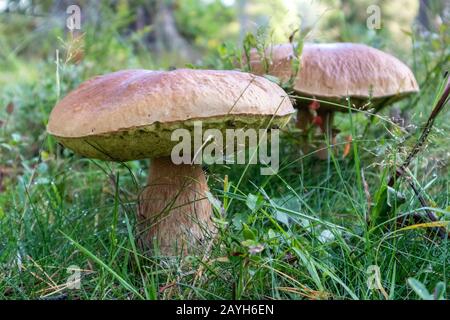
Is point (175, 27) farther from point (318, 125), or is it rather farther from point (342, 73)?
point (342, 73)

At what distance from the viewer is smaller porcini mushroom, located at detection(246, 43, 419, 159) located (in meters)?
1.65

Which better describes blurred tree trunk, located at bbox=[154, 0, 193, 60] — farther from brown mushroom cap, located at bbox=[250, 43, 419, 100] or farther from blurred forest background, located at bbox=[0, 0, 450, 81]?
brown mushroom cap, located at bbox=[250, 43, 419, 100]

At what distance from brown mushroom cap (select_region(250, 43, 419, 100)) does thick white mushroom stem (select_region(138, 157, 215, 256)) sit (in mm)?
539

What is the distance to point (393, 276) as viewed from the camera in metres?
1.00

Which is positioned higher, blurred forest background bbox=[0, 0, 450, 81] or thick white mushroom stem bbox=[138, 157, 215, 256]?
blurred forest background bbox=[0, 0, 450, 81]

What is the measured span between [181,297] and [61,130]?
53 centimetres

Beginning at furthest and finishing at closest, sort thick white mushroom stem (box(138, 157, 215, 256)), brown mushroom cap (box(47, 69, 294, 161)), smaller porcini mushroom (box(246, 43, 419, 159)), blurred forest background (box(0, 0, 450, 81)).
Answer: blurred forest background (box(0, 0, 450, 81)), smaller porcini mushroom (box(246, 43, 419, 159)), thick white mushroom stem (box(138, 157, 215, 256)), brown mushroom cap (box(47, 69, 294, 161))

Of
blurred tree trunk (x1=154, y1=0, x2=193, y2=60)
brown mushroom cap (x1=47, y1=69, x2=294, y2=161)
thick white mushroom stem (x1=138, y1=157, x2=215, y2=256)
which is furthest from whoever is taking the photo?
blurred tree trunk (x1=154, y1=0, x2=193, y2=60)

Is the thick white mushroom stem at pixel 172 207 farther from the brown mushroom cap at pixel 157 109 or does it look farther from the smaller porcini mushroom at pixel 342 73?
the smaller porcini mushroom at pixel 342 73

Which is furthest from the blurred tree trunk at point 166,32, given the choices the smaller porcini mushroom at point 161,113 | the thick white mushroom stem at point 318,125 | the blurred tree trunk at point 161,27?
the smaller porcini mushroom at point 161,113

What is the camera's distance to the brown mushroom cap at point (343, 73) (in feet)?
5.43

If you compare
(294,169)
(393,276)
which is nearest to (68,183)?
(294,169)

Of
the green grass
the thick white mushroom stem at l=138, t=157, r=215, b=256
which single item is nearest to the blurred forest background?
the thick white mushroom stem at l=138, t=157, r=215, b=256
